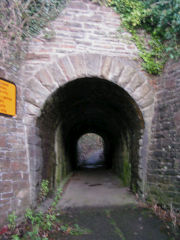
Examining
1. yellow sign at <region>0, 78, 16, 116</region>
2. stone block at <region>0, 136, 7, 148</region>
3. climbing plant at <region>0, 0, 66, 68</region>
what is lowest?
stone block at <region>0, 136, 7, 148</region>

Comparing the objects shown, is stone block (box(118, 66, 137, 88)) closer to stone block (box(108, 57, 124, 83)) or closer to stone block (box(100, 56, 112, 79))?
stone block (box(108, 57, 124, 83))

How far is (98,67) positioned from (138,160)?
7.32ft

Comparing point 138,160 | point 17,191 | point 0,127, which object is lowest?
point 17,191

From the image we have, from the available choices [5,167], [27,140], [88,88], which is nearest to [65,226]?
[5,167]

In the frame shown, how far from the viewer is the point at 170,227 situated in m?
3.12

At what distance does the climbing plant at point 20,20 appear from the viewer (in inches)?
135

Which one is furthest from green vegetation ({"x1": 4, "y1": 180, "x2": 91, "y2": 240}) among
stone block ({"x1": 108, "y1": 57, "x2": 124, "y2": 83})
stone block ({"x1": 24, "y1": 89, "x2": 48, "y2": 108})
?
stone block ({"x1": 108, "y1": 57, "x2": 124, "y2": 83})

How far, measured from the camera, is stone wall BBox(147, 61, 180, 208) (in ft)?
12.0

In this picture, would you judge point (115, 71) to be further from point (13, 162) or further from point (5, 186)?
point (5, 186)

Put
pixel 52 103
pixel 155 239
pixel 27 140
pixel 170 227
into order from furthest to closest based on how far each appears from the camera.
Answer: pixel 52 103 → pixel 27 140 → pixel 170 227 → pixel 155 239

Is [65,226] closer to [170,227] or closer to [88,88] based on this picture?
[170,227]

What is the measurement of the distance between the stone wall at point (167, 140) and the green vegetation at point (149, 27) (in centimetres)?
34

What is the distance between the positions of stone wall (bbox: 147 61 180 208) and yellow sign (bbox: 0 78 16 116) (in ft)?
9.31

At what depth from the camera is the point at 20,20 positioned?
3699mm
